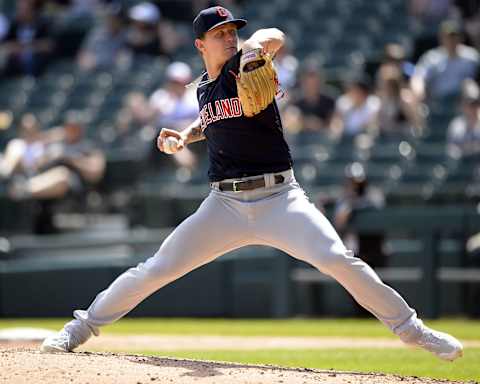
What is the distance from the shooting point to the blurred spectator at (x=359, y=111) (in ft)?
42.0

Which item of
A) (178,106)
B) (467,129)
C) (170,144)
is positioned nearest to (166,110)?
(178,106)

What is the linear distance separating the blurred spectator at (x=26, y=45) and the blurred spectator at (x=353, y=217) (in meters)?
8.82

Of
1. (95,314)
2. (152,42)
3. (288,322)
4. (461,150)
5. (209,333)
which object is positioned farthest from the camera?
(152,42)

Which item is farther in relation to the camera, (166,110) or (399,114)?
(166,110)

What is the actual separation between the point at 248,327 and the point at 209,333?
633 mm

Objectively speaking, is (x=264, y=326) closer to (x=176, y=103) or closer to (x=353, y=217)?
(x=353, y=217)

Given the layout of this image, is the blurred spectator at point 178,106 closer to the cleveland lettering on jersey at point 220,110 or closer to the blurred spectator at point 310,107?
the blurred spectator at point 310,107

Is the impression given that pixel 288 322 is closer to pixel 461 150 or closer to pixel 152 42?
pixel 461 150

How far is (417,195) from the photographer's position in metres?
11.6

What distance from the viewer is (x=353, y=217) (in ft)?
36.4

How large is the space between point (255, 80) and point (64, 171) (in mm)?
8037

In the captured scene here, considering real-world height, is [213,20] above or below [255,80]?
above

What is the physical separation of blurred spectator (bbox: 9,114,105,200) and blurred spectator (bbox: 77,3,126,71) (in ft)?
12.4

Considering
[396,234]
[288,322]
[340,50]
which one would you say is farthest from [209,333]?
[340,50]
